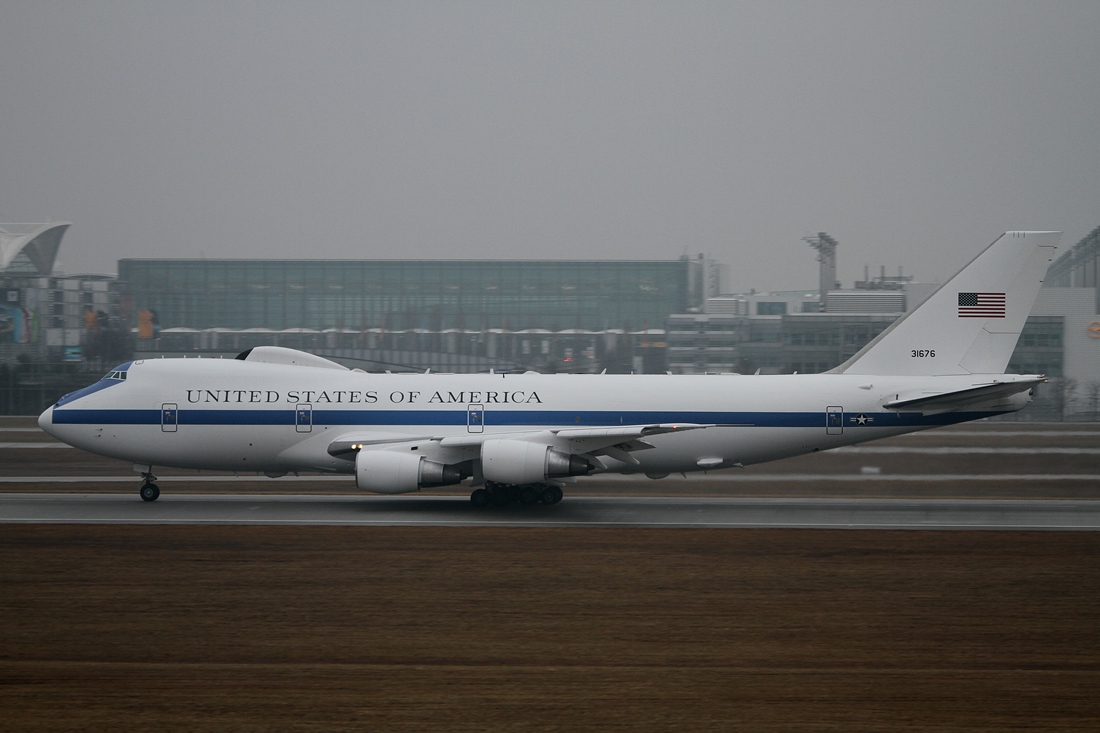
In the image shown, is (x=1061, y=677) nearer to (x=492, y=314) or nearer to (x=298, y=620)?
(x=298, y=620)

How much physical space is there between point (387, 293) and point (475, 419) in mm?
45432

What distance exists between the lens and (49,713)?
10820 millimetres

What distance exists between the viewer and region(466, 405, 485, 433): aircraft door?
91.9 ft

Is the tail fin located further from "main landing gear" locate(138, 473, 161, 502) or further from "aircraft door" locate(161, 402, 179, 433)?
"main landing gear" locate(138, 473, 161, 502)

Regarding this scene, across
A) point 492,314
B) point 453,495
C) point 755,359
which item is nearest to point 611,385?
point 453,495

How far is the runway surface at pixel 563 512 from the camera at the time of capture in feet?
81.4

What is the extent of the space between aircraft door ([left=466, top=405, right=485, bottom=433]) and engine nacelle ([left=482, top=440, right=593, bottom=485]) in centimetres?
192

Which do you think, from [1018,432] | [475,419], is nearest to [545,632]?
[475,419]

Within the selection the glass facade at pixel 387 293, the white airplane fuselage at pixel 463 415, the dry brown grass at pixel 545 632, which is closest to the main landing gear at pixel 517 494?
the white airplane fuselage at pixel 463 415

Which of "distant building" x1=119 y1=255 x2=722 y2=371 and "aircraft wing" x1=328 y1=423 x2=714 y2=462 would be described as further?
"distant building" x1=119 y1=255 x2=722 y2=371

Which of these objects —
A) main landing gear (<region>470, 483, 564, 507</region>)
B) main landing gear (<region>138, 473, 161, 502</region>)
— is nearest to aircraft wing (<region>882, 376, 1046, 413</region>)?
main landing gear (<region>470, 483, 564, 507</region>)

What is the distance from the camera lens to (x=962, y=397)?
26859 millimetres

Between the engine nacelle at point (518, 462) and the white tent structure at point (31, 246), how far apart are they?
7941 centimetres

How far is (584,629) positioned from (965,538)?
11.7 metres
